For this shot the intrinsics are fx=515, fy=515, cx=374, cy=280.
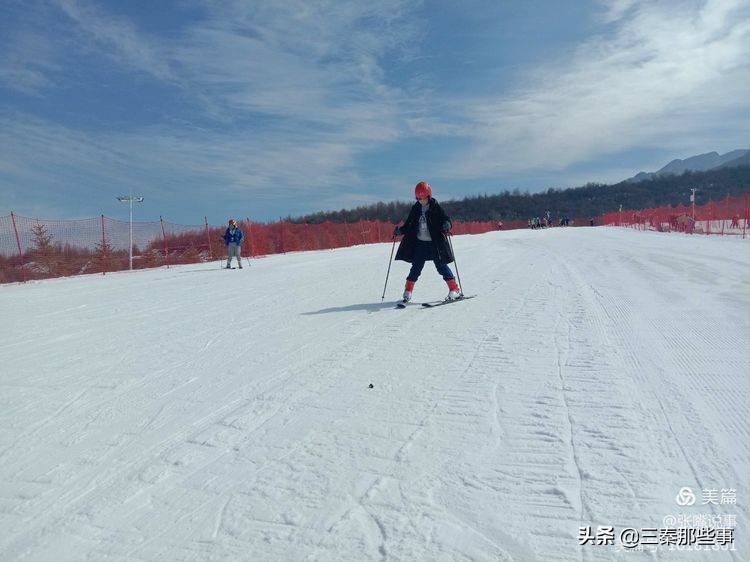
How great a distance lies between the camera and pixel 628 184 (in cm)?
18500

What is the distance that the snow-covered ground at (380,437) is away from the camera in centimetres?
237

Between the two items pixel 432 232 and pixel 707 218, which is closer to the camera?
pixel 432 232

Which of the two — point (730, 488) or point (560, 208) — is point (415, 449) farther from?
point (560, 208)

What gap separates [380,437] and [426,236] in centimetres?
530

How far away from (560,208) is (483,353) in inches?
7083

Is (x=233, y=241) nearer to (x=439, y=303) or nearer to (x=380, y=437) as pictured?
(x=439, y=303)

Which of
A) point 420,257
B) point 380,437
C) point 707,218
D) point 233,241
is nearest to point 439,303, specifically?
point 420,257

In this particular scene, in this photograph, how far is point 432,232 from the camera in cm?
822

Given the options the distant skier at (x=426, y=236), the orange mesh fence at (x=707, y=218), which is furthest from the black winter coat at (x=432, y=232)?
the orange mesh fence at (x=707, y=218)

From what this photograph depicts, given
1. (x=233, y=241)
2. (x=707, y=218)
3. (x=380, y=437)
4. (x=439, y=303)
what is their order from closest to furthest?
1. (x=380, y=437)
2. (x=439, y=303)
3. (x=233, y=241)
4. (x=707, y=218)

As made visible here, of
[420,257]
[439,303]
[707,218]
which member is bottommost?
[707,218]

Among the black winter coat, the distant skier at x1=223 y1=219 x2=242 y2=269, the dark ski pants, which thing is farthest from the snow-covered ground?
the distant skier at x1=223 y1=219 x2=242 y2=269

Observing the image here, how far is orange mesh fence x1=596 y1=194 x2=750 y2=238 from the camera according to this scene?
26.9 metres

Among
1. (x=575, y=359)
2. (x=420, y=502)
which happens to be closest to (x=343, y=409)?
(x=420, y=502)
